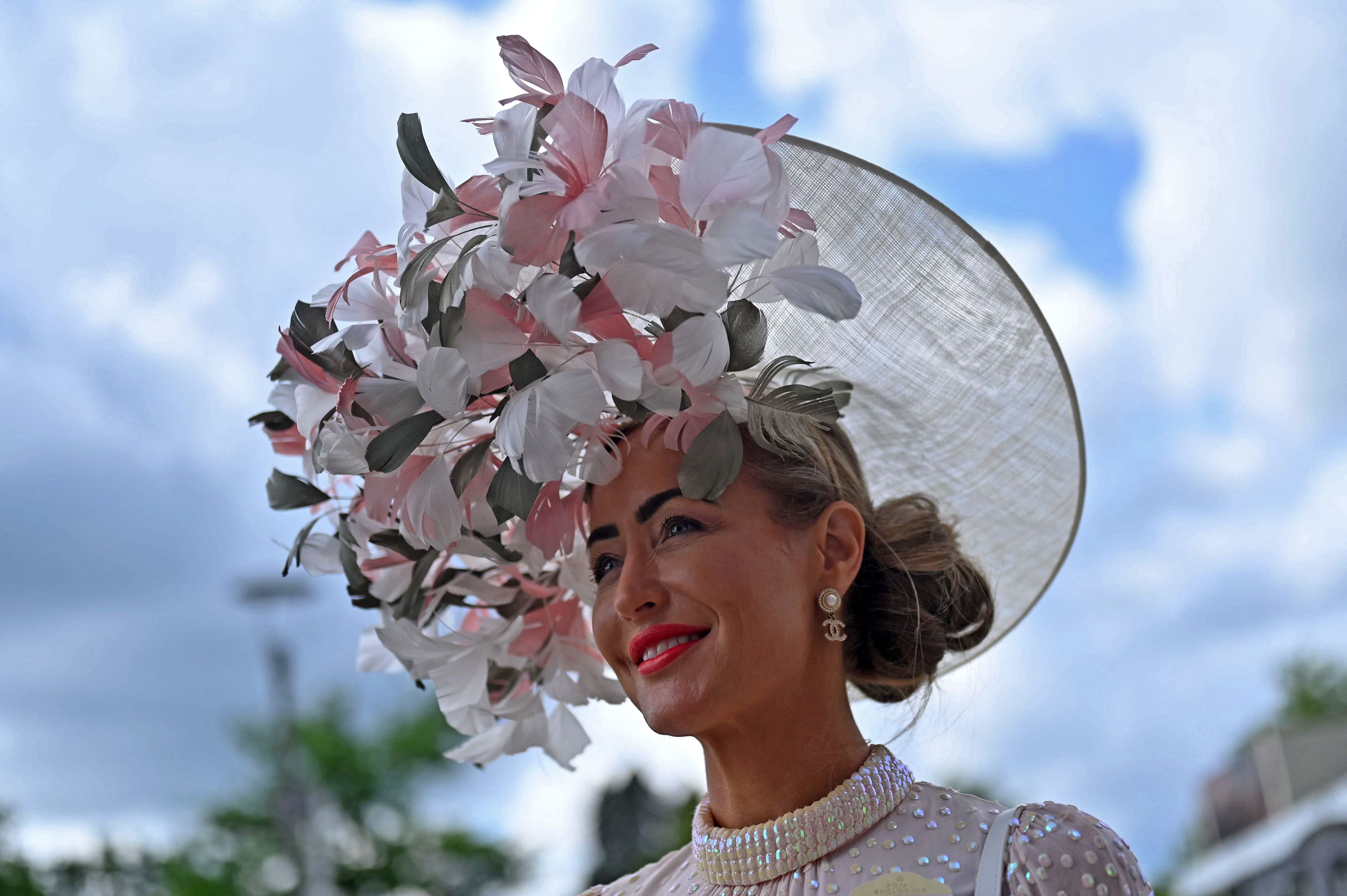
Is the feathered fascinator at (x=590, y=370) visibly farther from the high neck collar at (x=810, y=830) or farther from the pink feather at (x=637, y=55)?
the high neck collar at (x=810, y=830)

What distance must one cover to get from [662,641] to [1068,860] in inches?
25.7

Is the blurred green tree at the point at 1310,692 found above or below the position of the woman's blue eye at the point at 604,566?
above

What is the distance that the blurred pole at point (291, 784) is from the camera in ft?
45.1

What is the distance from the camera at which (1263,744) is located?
26.3 m

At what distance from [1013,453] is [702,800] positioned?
0.82 m

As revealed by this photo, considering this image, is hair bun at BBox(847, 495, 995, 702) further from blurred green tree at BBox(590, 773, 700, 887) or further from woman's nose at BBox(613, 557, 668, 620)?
blurred green tree at BBox(590, 773, 700, 887)

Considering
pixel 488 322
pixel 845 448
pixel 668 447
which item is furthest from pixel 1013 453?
pixel 488 322

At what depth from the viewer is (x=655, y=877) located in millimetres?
2240

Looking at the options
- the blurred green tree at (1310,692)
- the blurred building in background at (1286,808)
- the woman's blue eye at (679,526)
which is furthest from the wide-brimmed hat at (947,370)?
the blurred green tree at (1310,692)

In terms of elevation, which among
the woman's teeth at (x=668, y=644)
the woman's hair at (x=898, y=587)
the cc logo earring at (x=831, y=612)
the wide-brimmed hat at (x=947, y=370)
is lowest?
the woman's teeth at (x=668, y=644)

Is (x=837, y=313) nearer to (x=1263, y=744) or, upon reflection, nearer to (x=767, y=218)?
(x=767, y=218)

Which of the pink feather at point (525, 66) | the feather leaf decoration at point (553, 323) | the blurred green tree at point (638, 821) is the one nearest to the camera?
the feather leaf decoration at point (553, 323)

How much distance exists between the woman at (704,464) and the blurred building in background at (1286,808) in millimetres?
8989

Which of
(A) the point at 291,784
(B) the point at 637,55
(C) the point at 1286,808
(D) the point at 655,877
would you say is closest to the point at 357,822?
(A) the point at 291,784
